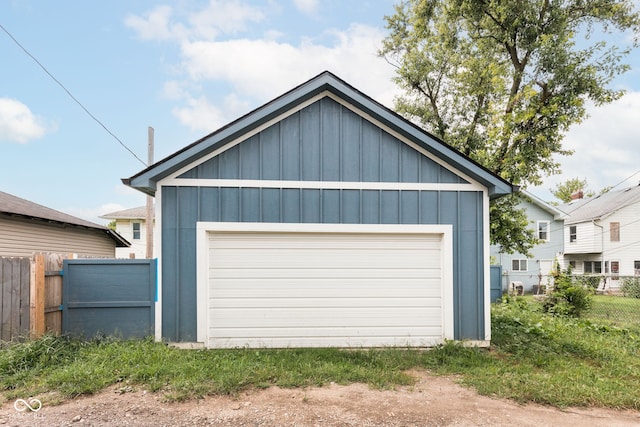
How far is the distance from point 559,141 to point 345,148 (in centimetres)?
1021

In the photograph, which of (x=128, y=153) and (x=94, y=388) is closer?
(x=94, y=388)

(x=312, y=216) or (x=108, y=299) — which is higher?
(x=312, y=216)

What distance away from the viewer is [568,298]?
10.3 meters

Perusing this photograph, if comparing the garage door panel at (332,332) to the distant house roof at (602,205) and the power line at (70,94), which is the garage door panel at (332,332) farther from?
the distant house roof at (602,205)

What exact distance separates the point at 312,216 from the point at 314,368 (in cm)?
236

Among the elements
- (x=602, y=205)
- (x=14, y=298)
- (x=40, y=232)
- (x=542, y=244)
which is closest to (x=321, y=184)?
(x=14, y=298)

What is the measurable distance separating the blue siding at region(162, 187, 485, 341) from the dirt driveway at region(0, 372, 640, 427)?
187cm

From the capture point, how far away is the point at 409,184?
634cm

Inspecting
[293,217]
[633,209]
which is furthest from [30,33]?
[633,209]

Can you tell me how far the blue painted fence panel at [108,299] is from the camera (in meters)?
6.11

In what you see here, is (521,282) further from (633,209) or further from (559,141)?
(559,141)

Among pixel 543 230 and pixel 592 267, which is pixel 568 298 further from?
pixel 592 267

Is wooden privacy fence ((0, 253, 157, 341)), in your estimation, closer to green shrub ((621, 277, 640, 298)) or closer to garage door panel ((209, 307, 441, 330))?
garage door panel ((209, 307, 441, 330))

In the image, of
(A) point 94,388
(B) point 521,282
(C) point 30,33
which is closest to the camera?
(A) point 94,388
